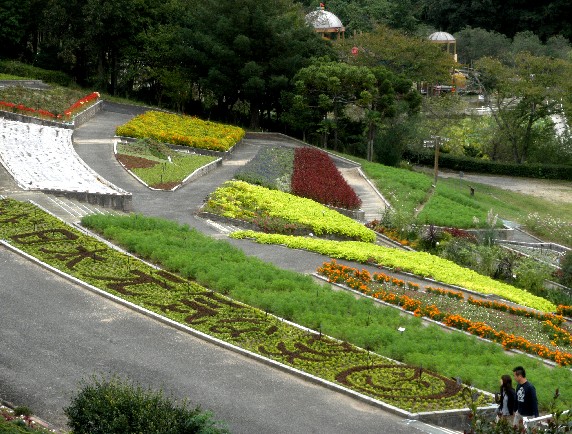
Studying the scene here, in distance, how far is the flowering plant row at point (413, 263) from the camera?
2992cm

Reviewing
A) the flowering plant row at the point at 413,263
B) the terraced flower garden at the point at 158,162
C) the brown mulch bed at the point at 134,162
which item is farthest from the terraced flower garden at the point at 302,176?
the flowering plant row at the point at 413,263

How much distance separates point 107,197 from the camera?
112ft

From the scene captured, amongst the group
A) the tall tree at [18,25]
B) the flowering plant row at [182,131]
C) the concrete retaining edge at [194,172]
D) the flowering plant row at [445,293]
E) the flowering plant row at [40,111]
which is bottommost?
the flowering plant row at [445,293]

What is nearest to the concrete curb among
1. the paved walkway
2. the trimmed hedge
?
the paved walkway

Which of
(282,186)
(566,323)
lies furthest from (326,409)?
(282,186)

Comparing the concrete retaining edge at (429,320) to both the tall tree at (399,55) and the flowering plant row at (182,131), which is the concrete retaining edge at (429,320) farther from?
the tall tree at (399,55)

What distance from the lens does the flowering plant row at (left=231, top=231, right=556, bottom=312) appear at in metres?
29.9

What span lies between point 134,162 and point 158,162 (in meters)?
1.24

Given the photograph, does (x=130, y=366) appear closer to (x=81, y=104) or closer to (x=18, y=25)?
(x=81, y=104)

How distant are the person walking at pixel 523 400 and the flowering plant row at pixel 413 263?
13.0m

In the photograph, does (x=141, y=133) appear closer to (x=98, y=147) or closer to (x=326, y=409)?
(x=98, y=147)

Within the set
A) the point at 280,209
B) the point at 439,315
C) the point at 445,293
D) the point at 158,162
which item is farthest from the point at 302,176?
the point at 439,315

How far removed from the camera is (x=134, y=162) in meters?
42.0

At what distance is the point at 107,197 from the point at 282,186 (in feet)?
30.3
